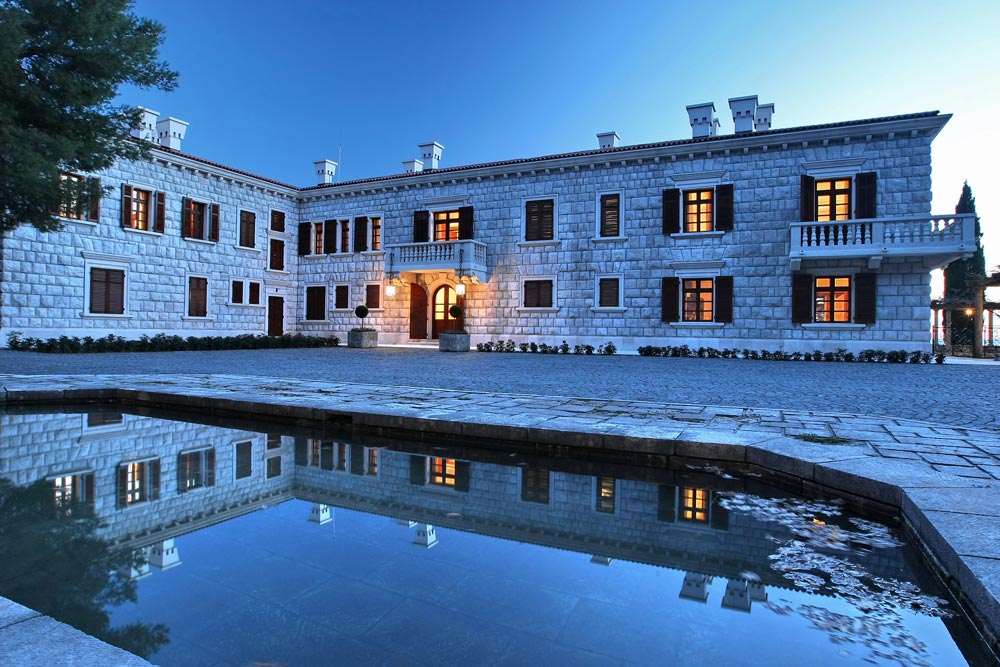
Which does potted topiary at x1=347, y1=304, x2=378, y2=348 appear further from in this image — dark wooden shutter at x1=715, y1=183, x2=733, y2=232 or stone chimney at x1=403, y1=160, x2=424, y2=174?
dark wooden shutter at x1=715, y1=183, x2=733, y2=232

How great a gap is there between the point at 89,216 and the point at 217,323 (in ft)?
19.9

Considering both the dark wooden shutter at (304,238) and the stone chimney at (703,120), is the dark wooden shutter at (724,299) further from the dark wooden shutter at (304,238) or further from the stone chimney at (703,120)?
the dark wooden shutter at (304,238)

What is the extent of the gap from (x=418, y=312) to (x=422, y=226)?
3.74m

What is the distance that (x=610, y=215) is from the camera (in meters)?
21.6

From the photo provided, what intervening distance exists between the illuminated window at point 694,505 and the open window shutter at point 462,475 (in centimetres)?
153

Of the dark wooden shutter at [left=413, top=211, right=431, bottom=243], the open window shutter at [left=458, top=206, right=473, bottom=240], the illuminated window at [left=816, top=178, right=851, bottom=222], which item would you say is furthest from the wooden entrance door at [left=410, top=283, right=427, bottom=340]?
the illuminated window at [left=816, top=178, right=851, bottom=222]

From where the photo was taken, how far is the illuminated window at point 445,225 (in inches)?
965

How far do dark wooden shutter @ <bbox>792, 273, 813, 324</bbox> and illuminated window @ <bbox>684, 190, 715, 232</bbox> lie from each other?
335cm

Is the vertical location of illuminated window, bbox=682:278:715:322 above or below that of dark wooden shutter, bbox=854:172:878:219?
below

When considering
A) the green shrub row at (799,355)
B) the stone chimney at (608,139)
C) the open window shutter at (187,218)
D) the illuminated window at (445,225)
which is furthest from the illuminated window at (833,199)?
the open window shutter at (187,218)

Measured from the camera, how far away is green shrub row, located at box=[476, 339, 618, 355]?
21.1 m

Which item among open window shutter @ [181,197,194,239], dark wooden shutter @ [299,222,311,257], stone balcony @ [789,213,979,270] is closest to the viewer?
stone balcony @ [789,213,979,270]

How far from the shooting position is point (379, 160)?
470 feet

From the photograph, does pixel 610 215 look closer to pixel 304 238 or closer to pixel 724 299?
pixel 724 299
